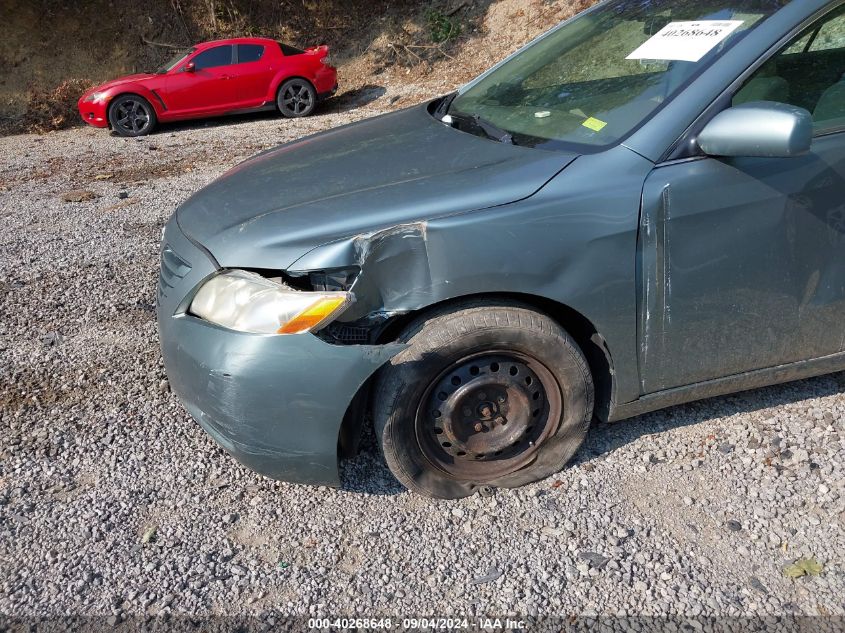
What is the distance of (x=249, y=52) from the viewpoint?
12.4 metres

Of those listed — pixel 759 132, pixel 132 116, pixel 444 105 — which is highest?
pixel 759 132

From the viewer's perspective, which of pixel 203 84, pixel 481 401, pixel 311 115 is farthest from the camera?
pixel 311 115

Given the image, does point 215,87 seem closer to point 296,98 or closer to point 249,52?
point 249,52

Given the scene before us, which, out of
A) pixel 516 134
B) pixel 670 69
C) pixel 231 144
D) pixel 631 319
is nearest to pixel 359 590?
pixel 631 319

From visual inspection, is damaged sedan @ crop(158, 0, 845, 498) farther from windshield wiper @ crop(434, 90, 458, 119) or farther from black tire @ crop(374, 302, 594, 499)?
windshield wiper @ crop(434, 90, 458, 119)

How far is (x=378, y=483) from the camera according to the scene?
297cm

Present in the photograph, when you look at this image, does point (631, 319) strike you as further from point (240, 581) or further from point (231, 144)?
point (231, 144)

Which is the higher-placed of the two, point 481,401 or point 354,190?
point 354,190

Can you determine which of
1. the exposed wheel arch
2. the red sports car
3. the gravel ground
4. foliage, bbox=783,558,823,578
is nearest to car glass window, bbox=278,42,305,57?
the red sports car

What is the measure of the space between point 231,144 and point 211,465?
783cm

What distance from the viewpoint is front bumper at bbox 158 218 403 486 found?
244 centimetres

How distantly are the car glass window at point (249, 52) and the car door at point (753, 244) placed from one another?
1103 cm

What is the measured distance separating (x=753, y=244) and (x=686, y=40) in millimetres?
846

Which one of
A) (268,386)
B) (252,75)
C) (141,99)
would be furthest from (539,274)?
(252,75)
